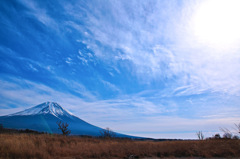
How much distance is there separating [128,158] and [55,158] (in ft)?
13.0

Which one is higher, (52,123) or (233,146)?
(52,123)

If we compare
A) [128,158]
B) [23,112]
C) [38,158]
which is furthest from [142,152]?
[23,112]

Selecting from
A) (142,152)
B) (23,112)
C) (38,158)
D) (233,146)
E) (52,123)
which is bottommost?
(38,158)

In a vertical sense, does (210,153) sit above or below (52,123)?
below

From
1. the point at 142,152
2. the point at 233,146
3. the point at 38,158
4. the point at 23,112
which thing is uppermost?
the point at 23,112

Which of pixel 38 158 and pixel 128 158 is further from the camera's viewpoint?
pixel 128 158

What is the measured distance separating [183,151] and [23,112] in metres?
223

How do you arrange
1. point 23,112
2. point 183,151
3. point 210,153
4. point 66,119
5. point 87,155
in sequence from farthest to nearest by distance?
point 23,112
point 66,119
point 183,151
point 210,153
point 87,155

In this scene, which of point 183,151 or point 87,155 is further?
point 183,151

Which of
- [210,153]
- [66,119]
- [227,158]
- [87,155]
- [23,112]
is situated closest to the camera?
[227,158]

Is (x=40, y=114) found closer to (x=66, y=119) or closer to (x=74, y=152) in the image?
(x=66, y=119)

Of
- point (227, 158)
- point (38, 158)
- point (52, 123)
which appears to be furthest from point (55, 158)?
point (52, 123)

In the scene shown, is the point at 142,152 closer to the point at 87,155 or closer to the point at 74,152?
the point at 87,155

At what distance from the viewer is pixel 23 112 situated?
193875mm
